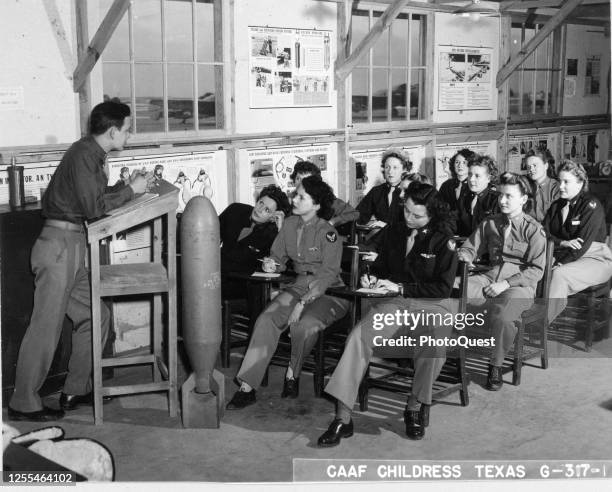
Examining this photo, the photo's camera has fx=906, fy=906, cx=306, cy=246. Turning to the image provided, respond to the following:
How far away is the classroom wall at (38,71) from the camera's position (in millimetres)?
4859

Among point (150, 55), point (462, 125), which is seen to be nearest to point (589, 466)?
point (462, 125)

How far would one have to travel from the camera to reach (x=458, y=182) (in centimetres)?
703

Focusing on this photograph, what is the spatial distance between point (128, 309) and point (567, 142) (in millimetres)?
5416

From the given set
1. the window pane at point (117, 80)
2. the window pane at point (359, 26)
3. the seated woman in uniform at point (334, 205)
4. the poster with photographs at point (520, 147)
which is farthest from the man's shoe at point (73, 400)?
the window pane at point (117, 80)

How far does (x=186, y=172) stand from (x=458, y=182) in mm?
2278

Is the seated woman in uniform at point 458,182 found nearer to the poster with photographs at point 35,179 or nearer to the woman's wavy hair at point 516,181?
the woman's wavy hair at point 516,181

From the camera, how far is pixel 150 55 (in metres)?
11.2

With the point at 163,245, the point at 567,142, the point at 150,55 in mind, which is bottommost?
the point at 163,245

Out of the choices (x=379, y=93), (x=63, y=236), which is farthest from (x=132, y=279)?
(x=379, y=93)

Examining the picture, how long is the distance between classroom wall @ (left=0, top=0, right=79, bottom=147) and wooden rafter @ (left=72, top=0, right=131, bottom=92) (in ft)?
0.19

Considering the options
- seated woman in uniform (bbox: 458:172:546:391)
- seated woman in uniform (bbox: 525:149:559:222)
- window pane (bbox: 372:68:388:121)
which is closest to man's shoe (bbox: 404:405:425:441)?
seated woman in uniform (bbox: 458:172:546:391)

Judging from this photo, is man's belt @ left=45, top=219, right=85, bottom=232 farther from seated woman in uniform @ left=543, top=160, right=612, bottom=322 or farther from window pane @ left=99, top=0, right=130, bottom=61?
window pane @ left=99, top=0, right=130, bottom=61

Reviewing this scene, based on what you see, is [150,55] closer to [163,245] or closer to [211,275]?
[163,245]

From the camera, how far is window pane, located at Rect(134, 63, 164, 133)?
43.1ft
